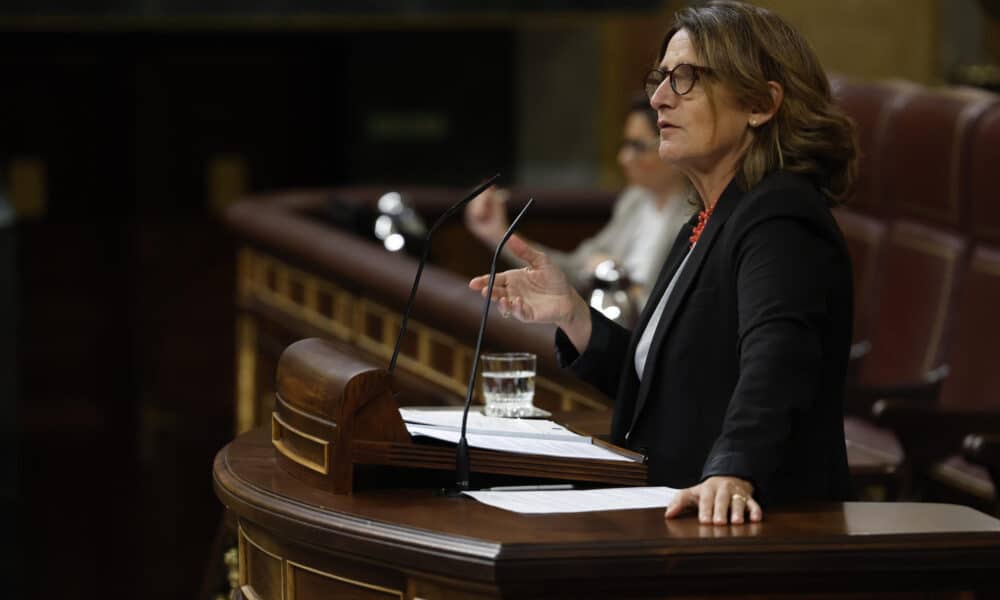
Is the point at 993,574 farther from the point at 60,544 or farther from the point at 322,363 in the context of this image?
the point at 60,544

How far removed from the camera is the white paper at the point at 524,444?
7.36 feet

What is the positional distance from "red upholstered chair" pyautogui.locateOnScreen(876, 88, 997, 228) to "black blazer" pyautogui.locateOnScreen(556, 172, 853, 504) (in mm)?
2494

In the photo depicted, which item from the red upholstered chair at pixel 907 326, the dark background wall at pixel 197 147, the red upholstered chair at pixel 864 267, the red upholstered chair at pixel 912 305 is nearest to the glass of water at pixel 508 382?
the red upholstered chair at pixel 907 326

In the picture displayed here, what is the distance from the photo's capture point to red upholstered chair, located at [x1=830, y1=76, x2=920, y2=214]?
5074mm

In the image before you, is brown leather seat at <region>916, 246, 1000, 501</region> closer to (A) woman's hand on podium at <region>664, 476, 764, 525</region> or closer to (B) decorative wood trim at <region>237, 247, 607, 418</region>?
(B) decorative wood trim at <region>237, 247, 607, 418</region>

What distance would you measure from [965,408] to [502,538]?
96.4 inches

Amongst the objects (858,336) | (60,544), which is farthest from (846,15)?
(60,544)

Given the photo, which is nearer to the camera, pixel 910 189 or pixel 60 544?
pixel 910 189

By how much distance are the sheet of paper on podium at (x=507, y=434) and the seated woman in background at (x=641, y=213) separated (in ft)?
7.69

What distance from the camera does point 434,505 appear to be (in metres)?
2.14

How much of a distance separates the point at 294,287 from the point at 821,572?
4.02 m

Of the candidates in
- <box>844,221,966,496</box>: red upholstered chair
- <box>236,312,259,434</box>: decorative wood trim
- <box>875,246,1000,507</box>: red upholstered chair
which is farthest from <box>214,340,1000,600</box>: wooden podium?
<box>236,312,259,434</box>: decorative wood trim

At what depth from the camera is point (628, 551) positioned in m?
1.94

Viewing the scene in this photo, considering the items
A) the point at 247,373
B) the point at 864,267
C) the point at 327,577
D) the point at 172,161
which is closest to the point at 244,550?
the point at 327,577
